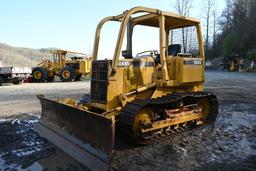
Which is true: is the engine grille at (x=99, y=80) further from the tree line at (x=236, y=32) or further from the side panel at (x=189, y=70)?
the tree line at (x=236, y=32)

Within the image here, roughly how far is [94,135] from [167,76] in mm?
2025

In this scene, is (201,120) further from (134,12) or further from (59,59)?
(59,59)

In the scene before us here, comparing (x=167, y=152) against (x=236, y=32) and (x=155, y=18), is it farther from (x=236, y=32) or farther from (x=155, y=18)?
(x=236, y=32)

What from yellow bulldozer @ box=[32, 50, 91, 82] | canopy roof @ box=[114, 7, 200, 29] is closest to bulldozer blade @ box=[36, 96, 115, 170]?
canopy roof @ box=[114, 7, 200, 29]

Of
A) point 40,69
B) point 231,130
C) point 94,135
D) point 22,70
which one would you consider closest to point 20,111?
point 94,135

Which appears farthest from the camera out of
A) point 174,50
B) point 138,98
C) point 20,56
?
point 20,56

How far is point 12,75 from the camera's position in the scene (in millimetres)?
22703

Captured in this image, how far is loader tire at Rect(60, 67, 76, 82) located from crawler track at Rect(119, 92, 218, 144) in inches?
697

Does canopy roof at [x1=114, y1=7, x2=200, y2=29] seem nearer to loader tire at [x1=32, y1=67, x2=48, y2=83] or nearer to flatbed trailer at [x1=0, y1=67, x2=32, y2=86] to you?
flatbed trailer at [x1=0, y1=67, x2=32, y2=86]

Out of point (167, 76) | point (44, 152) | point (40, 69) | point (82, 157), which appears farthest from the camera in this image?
point (40, 69)

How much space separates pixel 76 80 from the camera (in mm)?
25719

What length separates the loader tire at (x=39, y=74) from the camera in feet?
82.4

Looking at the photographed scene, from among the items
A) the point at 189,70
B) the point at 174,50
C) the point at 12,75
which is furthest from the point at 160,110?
the point at 12,75

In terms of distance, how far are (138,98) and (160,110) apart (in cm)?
50
